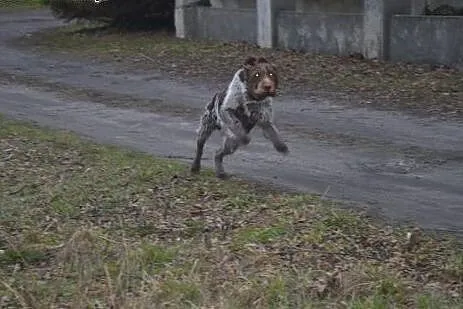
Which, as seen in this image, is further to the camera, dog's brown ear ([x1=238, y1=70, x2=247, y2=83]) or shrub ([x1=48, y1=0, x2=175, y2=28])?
shrub ([x1=48, y1=0, x2=175, y2=28])

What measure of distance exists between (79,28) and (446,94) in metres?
15.9

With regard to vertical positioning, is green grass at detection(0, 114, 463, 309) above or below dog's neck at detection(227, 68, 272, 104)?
below

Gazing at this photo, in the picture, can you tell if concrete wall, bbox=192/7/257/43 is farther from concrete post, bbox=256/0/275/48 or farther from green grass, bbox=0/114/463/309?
green grass, bbox=0/114/463/309

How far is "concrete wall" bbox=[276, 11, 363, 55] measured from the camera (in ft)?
64.2

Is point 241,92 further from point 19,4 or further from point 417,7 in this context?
point 19,4

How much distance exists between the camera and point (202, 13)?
24.5m

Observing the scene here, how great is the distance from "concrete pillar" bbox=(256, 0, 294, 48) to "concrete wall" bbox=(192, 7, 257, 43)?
37 cm

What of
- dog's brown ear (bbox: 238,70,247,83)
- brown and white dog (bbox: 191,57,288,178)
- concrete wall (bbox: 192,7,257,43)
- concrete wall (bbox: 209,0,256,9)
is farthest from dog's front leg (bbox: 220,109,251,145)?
concrete wall (bbox: 209,0,256,9)

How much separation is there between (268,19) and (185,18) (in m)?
3.54

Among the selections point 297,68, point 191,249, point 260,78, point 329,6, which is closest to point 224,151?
point 260,78

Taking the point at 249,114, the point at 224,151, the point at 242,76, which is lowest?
the point at 224,151

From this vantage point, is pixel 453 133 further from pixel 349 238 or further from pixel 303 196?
pixel 349 238

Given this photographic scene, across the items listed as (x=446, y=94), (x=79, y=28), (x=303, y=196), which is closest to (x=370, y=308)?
(x=303, y=196)

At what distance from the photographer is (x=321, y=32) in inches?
799
